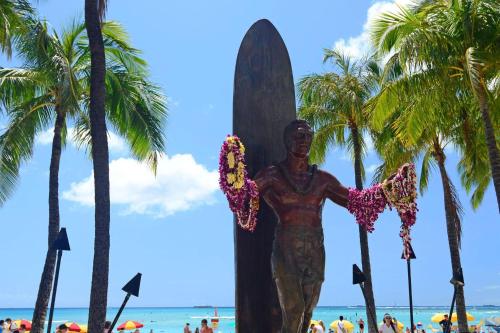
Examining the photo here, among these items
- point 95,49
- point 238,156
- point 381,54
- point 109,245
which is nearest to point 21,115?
point 95,49

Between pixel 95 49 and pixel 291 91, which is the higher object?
pixel 95 49

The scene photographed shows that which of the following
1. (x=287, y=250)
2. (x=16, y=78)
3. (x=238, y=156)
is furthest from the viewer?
(x=16, y=78)

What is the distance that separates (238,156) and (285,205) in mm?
670

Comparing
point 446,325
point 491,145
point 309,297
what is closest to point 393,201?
point 309,297

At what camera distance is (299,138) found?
→ 4543 mm

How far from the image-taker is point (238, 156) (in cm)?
404

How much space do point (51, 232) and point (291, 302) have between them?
392 inches

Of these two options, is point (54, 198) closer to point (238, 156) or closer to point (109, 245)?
point (109, 245)

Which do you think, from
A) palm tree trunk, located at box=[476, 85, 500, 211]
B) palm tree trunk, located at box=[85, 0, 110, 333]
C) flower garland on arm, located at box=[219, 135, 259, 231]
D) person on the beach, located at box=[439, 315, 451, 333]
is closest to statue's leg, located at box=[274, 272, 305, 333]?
flower garland on arm, located at box=[219, 135, 259, 231]

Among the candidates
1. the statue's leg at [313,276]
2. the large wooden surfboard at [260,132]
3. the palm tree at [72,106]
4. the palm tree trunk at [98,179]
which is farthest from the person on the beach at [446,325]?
the palm tree at [72,106]

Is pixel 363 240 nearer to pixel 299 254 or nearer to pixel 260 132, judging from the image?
pixel 260 132

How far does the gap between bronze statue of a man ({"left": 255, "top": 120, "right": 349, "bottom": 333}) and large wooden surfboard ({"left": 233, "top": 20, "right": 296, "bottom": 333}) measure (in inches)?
15.8

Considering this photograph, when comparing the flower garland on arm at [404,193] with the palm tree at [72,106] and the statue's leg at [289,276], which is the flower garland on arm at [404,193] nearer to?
the statue's leg at [289,276]

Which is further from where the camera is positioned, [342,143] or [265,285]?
[342,143]
